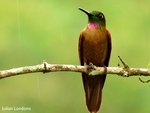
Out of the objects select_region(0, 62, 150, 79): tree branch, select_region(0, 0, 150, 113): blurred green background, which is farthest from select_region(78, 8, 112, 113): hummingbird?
select_region(0, 0, 150, 113): blurred green background

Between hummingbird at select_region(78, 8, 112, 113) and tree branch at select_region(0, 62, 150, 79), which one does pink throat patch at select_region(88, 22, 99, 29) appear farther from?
tree branch at select_region(0, 62, 150, 79)

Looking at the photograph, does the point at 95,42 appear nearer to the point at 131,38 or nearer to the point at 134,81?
the point at 134,81

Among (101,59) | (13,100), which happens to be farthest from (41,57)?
(101,59)

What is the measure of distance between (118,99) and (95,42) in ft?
25.8

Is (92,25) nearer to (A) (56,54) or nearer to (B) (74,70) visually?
(B) (74,70)

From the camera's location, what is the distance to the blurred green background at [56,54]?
16062mm

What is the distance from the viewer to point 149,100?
49.7 ft

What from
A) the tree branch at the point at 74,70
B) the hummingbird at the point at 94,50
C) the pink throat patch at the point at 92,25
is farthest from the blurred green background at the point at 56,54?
the tree branch at the point at 74,70

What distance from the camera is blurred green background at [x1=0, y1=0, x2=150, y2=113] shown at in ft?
52.7

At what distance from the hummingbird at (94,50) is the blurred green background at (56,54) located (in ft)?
17.4

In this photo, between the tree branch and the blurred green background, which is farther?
the blurred green background

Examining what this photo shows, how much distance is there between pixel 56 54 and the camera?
1741cm

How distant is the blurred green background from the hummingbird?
17.4ft

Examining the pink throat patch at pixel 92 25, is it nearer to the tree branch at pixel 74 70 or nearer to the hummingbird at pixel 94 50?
the hummingbird at pixel 94 50
